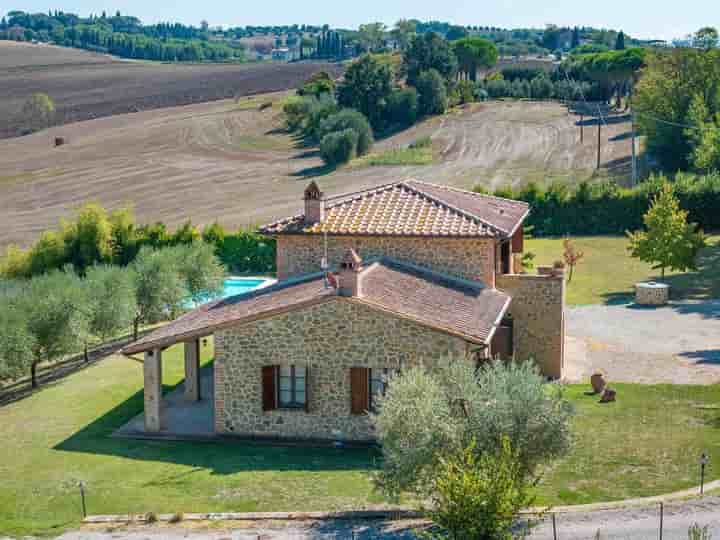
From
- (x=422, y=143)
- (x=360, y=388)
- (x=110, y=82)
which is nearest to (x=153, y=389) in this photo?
(x=360, y=388)

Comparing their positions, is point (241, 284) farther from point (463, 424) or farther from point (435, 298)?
point (463, 424)

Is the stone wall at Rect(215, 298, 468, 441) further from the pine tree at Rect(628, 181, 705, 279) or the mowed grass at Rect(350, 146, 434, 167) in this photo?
the mowed grass at Rect(350, 146, 434, 167)

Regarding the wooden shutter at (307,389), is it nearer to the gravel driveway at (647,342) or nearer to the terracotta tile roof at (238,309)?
the terracotta tile roof at (238,309)

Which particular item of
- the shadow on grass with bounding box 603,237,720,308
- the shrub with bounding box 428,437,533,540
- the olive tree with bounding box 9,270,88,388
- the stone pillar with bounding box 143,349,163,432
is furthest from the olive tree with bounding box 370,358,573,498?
the shadow on grass with bounding box 603,237,720,308

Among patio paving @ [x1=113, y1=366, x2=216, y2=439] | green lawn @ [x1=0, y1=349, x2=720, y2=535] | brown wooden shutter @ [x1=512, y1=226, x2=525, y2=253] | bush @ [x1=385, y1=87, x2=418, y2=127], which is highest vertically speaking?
bush @ [x1=385, y1=87, x2=418, y2=127]

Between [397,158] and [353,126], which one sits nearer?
[397,158]

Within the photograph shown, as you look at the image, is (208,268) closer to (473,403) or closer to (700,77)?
(473,403)

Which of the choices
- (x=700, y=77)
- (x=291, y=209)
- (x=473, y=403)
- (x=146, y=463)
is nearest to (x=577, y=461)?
(x=473, y=403)
